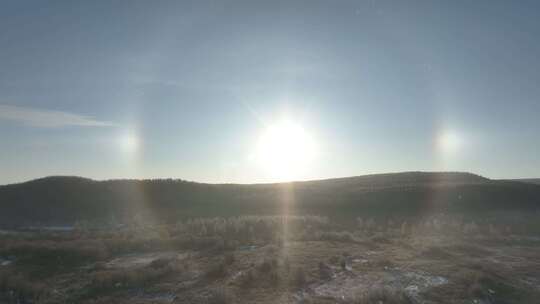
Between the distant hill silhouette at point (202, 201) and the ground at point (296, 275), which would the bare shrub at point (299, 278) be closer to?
the ground at point (296, 275)

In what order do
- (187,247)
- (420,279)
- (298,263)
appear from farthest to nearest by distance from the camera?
(187,247) → (298,263) → (420,279)

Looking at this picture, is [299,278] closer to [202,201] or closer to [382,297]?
[382,297]

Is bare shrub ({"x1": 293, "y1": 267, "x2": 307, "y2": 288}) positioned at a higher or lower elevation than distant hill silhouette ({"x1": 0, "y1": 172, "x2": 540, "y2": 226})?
lower

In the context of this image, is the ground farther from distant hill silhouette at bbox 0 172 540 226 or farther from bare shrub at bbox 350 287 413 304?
distant hill silhouette at bbox 0 172 540 226

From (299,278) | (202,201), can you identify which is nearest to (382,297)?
(299,278)

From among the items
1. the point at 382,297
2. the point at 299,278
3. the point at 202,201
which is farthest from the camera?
the point at 202,201

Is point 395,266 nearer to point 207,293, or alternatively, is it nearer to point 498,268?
point 498,268

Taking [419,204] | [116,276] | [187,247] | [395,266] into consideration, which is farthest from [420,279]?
[419,204]

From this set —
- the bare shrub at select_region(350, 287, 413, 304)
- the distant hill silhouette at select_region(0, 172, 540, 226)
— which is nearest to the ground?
the bare shrub at select_region(350, 287, 413, 304)
